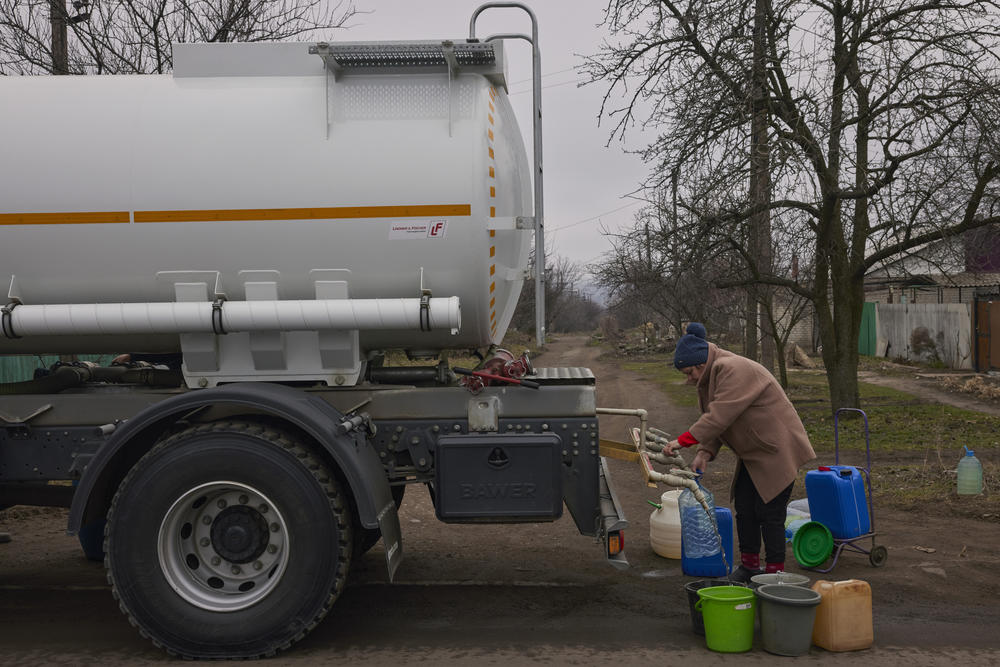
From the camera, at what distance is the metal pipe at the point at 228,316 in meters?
4.81

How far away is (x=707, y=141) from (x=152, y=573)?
9765mm

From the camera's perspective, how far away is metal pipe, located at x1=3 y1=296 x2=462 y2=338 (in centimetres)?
481

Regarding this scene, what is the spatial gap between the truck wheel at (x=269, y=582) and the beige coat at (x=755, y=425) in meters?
2.25

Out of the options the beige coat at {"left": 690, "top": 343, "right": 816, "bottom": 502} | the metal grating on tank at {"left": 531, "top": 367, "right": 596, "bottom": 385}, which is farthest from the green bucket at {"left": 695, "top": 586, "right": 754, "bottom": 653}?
the metal grating on tank at {"left": 531, "top": 367, "right": 596, "bottom": 385}

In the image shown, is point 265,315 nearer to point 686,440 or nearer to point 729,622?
point 686,440

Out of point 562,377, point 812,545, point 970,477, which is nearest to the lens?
point 562,377

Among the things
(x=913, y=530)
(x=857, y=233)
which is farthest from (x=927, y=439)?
(x=913, y=530)

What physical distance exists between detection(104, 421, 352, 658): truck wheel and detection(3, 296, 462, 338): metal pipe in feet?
2.06

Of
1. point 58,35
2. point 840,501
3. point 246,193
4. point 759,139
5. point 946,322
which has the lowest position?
point 840,501

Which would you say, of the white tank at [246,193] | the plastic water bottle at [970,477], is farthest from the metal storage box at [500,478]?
the plastic water bottle at [970,477]

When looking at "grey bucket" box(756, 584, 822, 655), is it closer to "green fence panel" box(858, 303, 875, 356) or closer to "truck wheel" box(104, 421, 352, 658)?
"truck wheel" box(104, 421, 352, 658)

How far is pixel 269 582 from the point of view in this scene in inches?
184

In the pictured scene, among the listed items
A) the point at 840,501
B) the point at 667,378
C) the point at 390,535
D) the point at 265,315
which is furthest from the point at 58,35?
the point at 667,378

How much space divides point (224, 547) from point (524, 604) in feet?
6.19
